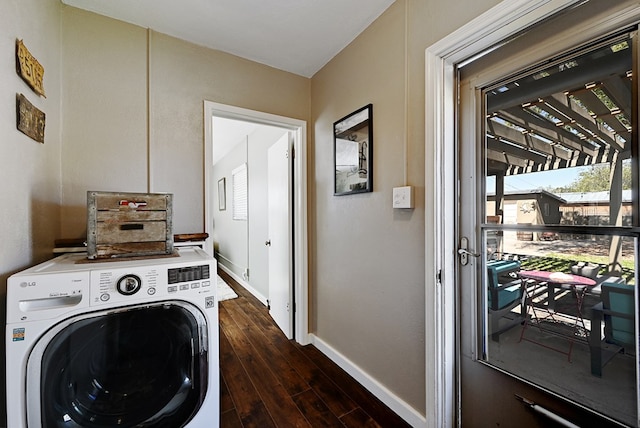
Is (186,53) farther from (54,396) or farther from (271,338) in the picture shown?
(271,338)

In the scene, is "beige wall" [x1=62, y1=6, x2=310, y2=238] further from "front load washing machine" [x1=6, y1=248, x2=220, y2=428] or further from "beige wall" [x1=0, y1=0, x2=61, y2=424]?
"front load washing machine" [x1=6, y1=248, x2=220, y2=428]

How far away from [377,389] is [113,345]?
59.4 inches

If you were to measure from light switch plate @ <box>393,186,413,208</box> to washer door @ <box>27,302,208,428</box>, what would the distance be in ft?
3.84

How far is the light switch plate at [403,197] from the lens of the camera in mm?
1470

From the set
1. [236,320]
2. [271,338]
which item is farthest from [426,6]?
[236,320]

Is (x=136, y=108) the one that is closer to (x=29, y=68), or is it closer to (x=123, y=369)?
(x=29, y=68)

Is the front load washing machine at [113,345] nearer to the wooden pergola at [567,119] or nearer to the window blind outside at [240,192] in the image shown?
the wooden pergola at [567,119]

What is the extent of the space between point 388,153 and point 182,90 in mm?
1550

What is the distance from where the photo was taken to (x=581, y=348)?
101 centimetres

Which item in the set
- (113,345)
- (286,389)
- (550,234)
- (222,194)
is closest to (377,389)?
(286,389)

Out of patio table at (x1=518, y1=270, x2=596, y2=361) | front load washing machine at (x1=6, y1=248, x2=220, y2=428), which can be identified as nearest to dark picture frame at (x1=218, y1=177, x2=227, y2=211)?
front load washing machine at (x1=6, y1=248, x2=220, y2=428)

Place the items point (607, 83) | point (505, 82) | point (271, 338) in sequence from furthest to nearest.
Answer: point (271, 338) → point (505, 82) → point (607, 83)

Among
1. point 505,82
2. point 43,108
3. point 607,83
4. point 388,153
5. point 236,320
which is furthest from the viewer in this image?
point 236,320

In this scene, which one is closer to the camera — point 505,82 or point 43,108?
point 505,82
